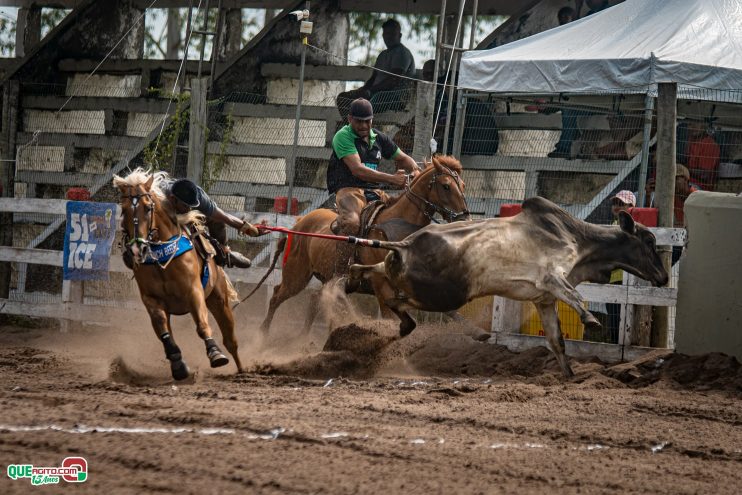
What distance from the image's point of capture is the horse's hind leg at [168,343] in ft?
25.5

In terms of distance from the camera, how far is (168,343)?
7.90 metres

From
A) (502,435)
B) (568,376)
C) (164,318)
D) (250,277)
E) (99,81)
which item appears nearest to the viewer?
(502,435)

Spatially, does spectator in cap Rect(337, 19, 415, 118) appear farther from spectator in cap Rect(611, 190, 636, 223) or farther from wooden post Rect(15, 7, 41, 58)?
wooden post Rect(15, 7, 41, 58)

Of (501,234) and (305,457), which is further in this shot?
(501,234)

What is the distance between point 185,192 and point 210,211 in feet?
1.42

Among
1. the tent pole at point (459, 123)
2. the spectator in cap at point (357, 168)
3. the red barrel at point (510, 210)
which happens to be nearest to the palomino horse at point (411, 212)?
the spectator in cap at point (357, 168)

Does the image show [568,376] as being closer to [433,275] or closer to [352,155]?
[433,275]

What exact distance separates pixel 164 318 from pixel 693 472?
14.6 feet

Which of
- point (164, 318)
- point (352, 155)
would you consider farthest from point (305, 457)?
point (352, 155)

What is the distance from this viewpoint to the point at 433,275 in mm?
8188

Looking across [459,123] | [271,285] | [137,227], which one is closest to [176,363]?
[137,227]

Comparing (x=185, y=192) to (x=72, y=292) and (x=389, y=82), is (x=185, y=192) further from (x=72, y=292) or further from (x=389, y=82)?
(x=389, y=82)

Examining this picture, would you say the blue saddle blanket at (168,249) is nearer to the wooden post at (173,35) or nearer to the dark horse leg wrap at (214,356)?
the dark horse leg wrap at (214,356)

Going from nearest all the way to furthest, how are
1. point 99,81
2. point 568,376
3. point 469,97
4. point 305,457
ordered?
point 305,457 < point 568,376 < point 469,97 < point 99,81
